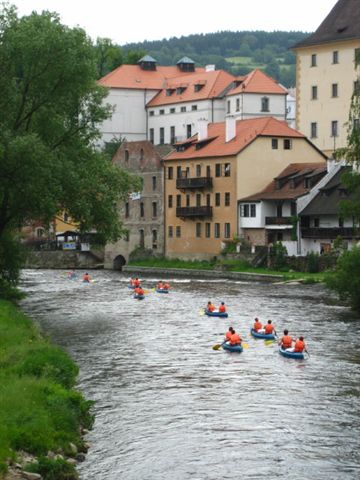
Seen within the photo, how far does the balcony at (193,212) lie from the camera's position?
9544cm

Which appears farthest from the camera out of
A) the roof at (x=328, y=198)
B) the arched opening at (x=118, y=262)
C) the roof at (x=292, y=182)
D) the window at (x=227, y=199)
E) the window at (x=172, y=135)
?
the window at (x=172, y=135)

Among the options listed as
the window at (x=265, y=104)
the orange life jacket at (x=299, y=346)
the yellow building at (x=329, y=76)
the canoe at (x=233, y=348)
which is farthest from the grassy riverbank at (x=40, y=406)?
the window at (x=265, y=104)

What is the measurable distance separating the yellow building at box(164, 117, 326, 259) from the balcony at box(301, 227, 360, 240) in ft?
30.0

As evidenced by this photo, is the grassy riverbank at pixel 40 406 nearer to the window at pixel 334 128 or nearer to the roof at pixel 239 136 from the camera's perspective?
the roof at pixel 239 136

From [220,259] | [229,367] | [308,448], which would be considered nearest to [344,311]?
[229,367]

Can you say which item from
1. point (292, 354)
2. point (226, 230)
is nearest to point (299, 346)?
point (292, 354)

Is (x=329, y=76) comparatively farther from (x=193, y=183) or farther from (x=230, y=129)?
(x=193, y=183)

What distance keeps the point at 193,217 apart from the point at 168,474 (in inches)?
2947

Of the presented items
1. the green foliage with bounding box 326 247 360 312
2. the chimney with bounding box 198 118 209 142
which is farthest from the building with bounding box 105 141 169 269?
the green foliage with bounding box 326 247 360 312

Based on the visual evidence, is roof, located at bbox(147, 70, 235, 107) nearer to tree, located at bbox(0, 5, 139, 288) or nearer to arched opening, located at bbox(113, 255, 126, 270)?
arched opening, located at bbox(113, 255, 126, 270)

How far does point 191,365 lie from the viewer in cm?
3647

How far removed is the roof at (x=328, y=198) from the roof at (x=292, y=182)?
4.33ft

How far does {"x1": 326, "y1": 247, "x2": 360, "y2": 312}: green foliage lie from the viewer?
172 ft

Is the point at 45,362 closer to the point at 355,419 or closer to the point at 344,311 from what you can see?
the point at 355,419
